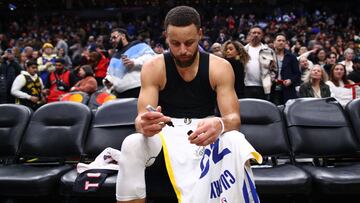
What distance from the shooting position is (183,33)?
7.72 feet

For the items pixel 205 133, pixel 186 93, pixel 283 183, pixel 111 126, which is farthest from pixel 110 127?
pixel 205 133

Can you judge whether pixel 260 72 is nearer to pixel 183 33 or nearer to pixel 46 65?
pixel 183 33

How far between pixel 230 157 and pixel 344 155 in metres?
1.73

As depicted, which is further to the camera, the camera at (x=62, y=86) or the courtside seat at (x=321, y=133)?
the camera at (x=62, y=86)

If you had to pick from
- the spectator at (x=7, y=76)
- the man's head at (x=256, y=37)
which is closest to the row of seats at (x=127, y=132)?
the man's head at (x=256, y=37)

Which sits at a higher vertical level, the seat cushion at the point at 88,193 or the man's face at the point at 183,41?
the man's face at the point at 183,41

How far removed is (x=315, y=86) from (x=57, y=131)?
3.07 meters

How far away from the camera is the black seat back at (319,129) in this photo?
3.37 m

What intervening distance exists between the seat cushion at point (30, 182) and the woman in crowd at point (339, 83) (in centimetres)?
355

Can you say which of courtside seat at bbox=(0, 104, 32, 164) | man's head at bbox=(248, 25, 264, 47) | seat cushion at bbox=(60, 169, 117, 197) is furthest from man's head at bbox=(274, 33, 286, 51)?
seat cushion at bbox=(60, 169, 117, 197)

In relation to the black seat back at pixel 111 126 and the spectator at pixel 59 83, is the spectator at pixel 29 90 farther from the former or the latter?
the black seat back at pixel 111 126

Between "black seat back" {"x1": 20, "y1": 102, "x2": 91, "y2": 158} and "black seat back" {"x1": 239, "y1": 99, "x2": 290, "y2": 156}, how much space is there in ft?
4.48

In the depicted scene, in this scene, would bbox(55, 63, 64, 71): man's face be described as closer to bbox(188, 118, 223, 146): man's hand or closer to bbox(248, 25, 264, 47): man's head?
bbox(248, 25, 264, 47): man's head

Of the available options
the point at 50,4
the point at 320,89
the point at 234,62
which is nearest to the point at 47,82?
the point at 234,62
